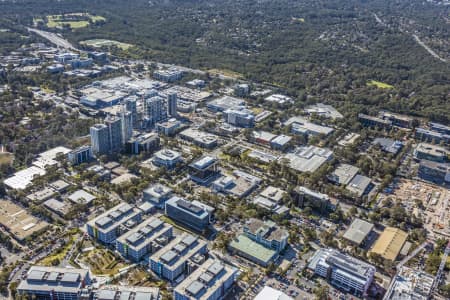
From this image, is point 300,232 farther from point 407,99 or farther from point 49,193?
point 407,99

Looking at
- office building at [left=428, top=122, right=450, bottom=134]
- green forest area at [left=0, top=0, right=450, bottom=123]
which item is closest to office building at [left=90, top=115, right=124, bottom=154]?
green forest area at [left=0, top=0, right=450, bottom=123]

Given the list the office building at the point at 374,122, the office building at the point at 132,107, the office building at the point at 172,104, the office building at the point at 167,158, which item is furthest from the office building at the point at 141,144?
the office building at the point at 374,122

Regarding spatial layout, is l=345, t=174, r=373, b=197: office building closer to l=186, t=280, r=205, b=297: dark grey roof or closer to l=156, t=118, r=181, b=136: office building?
l=186, t=280, r=205, b=297: dark grey roof

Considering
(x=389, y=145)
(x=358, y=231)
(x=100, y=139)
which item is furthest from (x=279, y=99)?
(x=358, y=231)

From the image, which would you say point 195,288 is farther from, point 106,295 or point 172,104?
point 172,104

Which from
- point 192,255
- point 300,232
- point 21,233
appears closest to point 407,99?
point 300,232

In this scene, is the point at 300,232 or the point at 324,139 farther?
the point at 324,139

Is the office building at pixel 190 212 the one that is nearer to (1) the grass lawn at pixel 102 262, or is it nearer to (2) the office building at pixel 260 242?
(2) the office building at pixel 260 242
